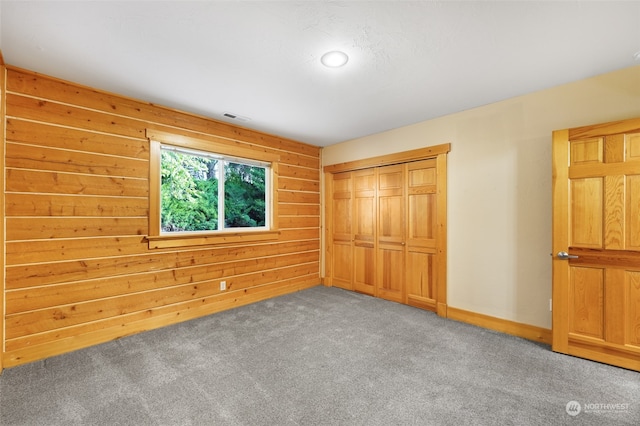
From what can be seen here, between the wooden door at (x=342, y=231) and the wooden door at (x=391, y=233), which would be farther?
the wooden door at (x=342, y=231)

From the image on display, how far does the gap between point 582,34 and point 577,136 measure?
88cm

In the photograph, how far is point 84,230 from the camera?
102 inches

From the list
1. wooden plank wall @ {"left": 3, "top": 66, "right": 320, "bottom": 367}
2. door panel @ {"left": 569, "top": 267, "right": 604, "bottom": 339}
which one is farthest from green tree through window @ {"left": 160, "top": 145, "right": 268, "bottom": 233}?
door panel @ {"left": 569, "top": 267, "right": 604, "bottom": 339}

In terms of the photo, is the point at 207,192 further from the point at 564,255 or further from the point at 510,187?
the point at 564,255

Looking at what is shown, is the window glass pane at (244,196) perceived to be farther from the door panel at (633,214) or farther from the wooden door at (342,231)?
the door panel at (633,214)

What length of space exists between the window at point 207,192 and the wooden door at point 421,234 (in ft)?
6.61

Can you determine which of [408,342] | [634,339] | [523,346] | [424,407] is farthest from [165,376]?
[634,339]

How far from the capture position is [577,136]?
238cm

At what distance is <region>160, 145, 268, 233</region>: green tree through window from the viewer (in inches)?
128

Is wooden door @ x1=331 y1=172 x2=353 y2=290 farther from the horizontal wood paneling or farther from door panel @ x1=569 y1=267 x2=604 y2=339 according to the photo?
door panel @ x1=569 y1=267 x2=604 y2=339

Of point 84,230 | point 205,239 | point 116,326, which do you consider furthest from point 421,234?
point 84,230

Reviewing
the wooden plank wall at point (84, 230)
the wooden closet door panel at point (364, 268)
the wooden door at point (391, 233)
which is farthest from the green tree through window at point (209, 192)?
the wooden door at point (391, 233)

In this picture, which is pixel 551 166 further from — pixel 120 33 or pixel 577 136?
pixel 120 33

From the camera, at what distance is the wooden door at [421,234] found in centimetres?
357
